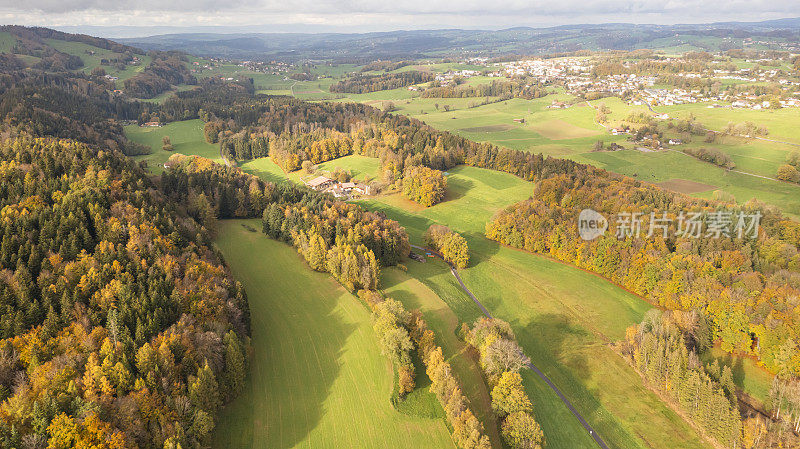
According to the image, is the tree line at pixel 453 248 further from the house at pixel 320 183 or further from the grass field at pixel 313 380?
the house at pixel 320 183

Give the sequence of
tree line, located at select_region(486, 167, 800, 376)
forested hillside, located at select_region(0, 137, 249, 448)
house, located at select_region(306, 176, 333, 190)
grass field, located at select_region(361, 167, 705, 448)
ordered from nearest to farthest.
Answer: forested hillside, located at select_region(0, 137, 249, 448) < grass field, located at select_region(361, 167, 705, 448) < tree line, located at select_region(486, 167, 800, 376) < house, located at select_region(306, 176, 333, 190)

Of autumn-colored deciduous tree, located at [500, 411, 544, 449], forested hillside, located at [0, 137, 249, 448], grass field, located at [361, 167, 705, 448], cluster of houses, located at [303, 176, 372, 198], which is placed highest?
forested hillside, located at [0, 137, 249, 448]

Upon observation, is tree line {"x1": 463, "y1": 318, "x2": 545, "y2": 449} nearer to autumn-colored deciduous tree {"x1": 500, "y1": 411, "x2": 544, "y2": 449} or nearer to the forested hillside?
autumn-colored deciduous tree {"x1": 500, "y1": 411, "x2": 544, "y2": 449}

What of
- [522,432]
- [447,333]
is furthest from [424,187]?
[522,432]

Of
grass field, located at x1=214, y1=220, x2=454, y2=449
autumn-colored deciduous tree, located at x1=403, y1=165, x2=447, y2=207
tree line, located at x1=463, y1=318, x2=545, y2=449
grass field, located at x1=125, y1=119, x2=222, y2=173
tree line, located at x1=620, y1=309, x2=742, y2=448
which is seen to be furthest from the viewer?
grass field, located at x1=125, y1=119, x2=222, y2=173

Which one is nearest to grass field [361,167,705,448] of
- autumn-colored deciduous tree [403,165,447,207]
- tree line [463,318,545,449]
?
tree line [463,318,545,449]
